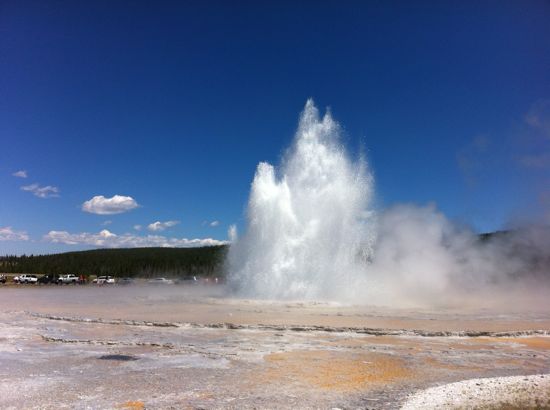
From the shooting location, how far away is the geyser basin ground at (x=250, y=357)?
731cm

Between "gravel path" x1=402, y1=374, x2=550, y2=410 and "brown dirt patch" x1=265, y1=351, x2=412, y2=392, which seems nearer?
"gravel path" x1=402, y1=374, x2=550, y2=410

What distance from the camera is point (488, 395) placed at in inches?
289

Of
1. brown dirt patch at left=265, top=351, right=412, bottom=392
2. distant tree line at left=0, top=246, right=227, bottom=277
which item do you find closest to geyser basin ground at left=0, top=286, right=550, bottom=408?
brown dirt patch at left=265, top=351, right=412, bottom=392

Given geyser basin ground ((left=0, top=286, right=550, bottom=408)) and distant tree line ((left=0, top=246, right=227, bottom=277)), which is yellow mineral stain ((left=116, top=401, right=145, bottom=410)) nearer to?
geyser basin ground ((left=0, top=286, right=550, bottom=408))

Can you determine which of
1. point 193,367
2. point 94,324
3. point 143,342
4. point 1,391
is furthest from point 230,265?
point 1,391

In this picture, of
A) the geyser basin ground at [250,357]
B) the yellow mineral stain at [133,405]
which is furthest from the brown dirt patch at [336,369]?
the yellow mineral stain at [133,405]

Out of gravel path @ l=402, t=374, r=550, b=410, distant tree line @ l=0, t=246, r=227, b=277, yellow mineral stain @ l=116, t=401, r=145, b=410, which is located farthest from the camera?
distant tree line @ l=0, t=246, r=227, b=277

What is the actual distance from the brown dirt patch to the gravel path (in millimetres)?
1058

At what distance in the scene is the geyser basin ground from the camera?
731cm

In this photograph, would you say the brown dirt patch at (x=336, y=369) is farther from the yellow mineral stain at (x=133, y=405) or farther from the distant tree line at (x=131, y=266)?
the distant tree line at (x=131, y=266)

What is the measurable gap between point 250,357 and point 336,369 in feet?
6.63

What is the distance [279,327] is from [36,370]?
7.32 metres

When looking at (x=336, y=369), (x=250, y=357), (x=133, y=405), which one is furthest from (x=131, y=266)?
(x=133, y=405)

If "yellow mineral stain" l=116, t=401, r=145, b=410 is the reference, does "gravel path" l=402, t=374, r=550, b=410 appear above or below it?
above
